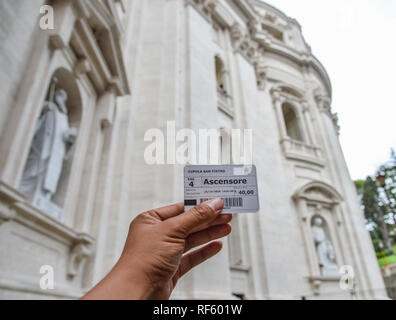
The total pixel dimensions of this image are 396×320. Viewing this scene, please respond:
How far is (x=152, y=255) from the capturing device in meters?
0.82

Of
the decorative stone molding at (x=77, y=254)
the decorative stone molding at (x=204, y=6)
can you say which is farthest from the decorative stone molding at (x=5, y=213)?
the decorative stone molding at (x=204, y=6)

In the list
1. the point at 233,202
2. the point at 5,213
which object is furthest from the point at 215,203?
the point at 5,213

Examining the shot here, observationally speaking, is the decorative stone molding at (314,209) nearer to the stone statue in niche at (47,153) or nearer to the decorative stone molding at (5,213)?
the stone statue in niche at (47,153)

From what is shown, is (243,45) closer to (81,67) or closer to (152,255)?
(81,67)

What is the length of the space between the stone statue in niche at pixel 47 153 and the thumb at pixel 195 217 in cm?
309

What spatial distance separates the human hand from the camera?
0.72 m

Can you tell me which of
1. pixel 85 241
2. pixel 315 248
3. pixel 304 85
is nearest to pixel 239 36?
pixel 304 85

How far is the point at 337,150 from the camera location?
1353 cm

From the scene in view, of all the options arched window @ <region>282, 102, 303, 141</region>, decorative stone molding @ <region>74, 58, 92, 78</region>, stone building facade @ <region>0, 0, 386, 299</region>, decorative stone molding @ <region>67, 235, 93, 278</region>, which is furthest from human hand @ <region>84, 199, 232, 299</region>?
arched window @ <region>282, 102, 303, 141</region>

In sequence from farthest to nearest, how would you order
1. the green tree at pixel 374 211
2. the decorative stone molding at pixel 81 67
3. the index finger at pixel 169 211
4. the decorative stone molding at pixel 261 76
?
the green tree at pixel 374 211 < the decorative stone molding at pixel 261 76 < the decorative stone molding at pixel 81 67 < the index finger at pixel 169 211

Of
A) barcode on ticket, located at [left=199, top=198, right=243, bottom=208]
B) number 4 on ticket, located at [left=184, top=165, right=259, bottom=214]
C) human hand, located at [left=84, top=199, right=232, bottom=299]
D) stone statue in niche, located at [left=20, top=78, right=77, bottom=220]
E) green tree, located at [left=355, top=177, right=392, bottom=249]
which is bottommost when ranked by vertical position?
human hand, located at [left=84, top=199, right=232, bottom=299]

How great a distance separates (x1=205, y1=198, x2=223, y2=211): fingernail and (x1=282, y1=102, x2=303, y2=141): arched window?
1361 cm

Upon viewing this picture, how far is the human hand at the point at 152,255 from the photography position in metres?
0.72

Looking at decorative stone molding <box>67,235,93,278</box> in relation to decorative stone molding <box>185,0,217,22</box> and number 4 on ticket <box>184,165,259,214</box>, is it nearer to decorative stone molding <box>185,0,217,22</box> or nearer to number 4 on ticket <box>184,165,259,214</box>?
number 4 on ticket <box>184,165,259,214</box>
